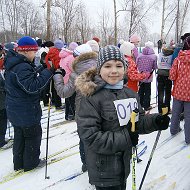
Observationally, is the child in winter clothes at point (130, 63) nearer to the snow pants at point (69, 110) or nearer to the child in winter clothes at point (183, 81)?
the child in winter clothes at point (183, 81)

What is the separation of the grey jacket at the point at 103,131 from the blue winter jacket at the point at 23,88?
1.33m

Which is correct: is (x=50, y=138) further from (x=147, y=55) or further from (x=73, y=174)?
(x=147, y=55)

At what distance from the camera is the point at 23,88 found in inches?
129

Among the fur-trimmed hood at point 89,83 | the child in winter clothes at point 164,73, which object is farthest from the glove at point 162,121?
the child in winter clothes at point 164,73

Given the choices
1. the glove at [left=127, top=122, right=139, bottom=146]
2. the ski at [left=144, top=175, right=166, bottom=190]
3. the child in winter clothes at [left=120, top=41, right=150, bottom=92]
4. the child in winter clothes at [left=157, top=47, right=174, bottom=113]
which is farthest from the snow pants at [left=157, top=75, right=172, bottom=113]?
the glove at [left=127, top=122, right=139, bottom=146]

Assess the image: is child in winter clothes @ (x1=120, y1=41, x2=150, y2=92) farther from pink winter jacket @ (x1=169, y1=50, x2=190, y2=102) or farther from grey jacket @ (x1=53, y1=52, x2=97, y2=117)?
grey jacket @ (x1=53, y1=52, x2=97, y2=117)

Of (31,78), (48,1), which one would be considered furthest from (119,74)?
(48,1)

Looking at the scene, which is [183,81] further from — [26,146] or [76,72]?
[26,146]

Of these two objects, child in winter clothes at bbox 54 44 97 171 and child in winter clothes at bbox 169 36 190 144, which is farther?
child in winter clothes at bbox 169 36 190 144

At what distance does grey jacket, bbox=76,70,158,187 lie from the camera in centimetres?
194

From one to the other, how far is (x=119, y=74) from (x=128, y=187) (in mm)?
1862

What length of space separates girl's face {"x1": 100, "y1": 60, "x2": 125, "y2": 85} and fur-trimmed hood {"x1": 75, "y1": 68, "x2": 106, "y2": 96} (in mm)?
52

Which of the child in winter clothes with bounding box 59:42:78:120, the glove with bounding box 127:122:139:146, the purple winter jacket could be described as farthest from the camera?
the purple winter jacket

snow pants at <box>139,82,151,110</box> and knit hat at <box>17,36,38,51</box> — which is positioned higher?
knit hat at <box>17,36,38,51</box>
